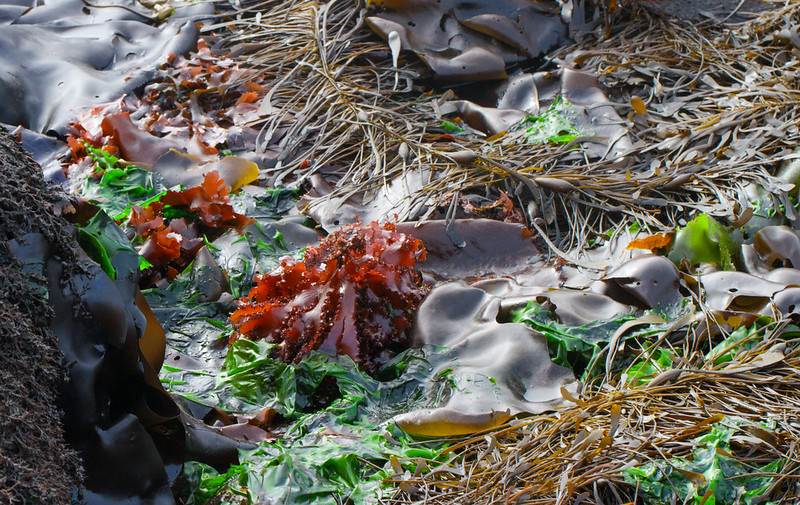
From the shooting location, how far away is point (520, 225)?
8.00ft

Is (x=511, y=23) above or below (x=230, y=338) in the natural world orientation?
above

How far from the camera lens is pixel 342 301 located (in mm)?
1838

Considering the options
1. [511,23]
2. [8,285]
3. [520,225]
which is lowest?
[520,225]

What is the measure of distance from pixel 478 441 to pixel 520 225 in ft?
A: 3.51

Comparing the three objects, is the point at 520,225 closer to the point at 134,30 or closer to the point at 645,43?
the point at 645,43

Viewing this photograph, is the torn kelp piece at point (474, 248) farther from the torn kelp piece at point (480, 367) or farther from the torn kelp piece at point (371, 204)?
the torn kelp piece at point (480, 367)

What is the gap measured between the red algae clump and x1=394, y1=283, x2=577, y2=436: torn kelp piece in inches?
3.6

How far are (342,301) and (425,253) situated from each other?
35cm

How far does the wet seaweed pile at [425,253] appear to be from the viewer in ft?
4.42

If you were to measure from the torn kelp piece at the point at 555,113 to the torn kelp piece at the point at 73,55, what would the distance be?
5.45 feet

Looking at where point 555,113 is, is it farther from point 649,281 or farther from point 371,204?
point 649,281

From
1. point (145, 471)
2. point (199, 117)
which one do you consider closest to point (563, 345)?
point (145, 471)

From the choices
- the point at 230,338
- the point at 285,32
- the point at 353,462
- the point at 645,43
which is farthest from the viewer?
the point at 285,32

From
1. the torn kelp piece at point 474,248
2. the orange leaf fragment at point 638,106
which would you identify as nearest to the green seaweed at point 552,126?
the orange leaf fragment at point 638,106
